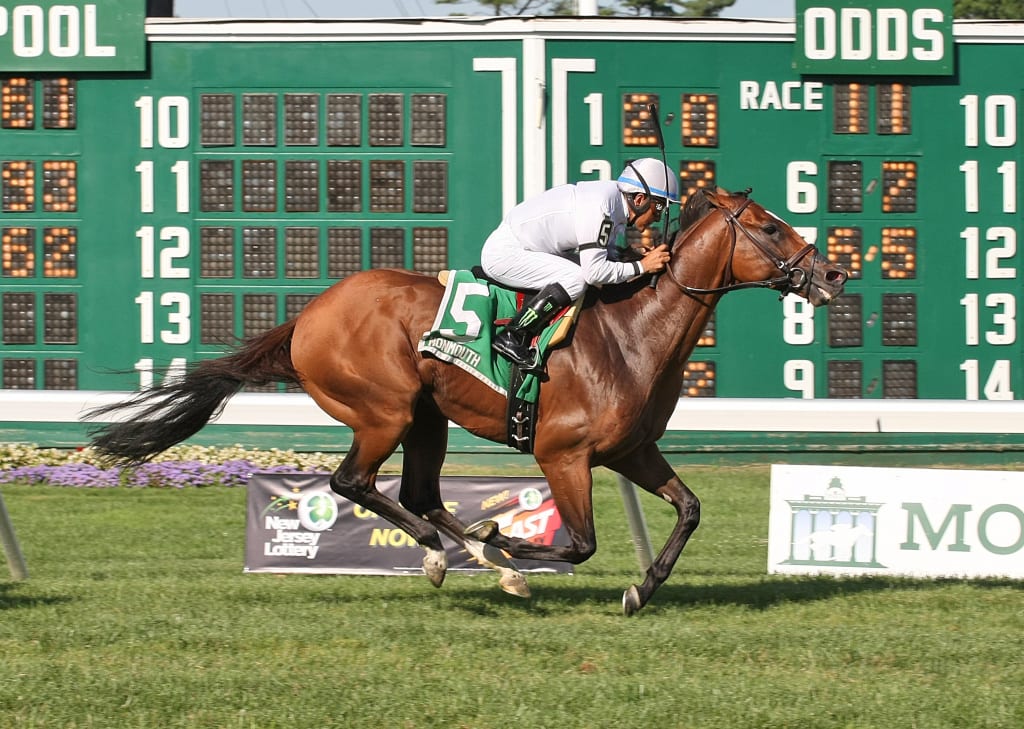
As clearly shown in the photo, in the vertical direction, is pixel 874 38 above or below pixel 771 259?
above

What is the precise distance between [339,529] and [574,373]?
2.34m

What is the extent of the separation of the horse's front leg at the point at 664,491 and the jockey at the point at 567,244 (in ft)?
2.88

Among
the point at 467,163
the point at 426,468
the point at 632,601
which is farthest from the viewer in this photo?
the point at 467,163

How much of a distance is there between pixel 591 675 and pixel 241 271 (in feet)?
30.1

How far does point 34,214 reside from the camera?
1416cm

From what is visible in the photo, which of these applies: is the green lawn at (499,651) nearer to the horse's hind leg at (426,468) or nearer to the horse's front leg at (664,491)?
the horse's front leg at (664,491)

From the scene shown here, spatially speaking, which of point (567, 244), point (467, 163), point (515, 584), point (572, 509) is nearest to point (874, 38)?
point (467, 163)

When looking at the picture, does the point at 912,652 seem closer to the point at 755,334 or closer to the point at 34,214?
the point at 755,334

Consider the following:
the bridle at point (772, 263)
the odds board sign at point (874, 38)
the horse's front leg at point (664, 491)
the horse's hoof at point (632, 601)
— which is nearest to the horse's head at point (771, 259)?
the bridle at point (772, 263)

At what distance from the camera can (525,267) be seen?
7.37 m

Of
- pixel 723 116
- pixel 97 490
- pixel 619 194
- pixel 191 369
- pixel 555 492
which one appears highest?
pixel 723 116

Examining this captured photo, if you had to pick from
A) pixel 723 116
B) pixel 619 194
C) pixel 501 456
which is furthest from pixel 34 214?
pixel 619 194

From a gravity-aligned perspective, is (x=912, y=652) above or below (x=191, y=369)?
below

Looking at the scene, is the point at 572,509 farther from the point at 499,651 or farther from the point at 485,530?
the point at 499,651
